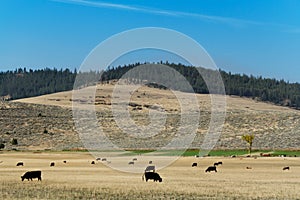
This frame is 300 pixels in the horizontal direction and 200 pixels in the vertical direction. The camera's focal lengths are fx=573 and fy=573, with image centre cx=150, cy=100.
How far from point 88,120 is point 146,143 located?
3034cm

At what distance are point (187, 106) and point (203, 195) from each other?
17202cm

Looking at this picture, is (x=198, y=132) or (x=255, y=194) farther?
(x=198, y=132)

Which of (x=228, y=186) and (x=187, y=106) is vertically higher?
(x=187, y=106)

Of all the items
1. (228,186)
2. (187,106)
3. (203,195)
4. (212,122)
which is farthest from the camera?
(187,106)

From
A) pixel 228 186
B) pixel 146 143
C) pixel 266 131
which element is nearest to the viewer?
pixel 228 186

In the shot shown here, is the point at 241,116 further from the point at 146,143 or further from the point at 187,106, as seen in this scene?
the point at 187,106

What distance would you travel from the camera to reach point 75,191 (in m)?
27.9

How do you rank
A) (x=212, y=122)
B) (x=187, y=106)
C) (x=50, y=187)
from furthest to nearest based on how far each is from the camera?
(x=187, y=106)
(x=212, y=122)
(x=50, y=187)

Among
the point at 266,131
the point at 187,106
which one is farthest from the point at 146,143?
the point at 187,106

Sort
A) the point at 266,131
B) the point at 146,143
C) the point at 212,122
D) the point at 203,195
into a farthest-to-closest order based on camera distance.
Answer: the point at 212,122 < the point at 266,131 < the point at 146,143 < the point at 203,195

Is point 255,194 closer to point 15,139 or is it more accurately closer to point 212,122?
point 15,139

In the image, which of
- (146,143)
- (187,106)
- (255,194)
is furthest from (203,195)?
(187,106)

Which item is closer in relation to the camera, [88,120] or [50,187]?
[50,187]

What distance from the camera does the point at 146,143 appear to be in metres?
99.7
